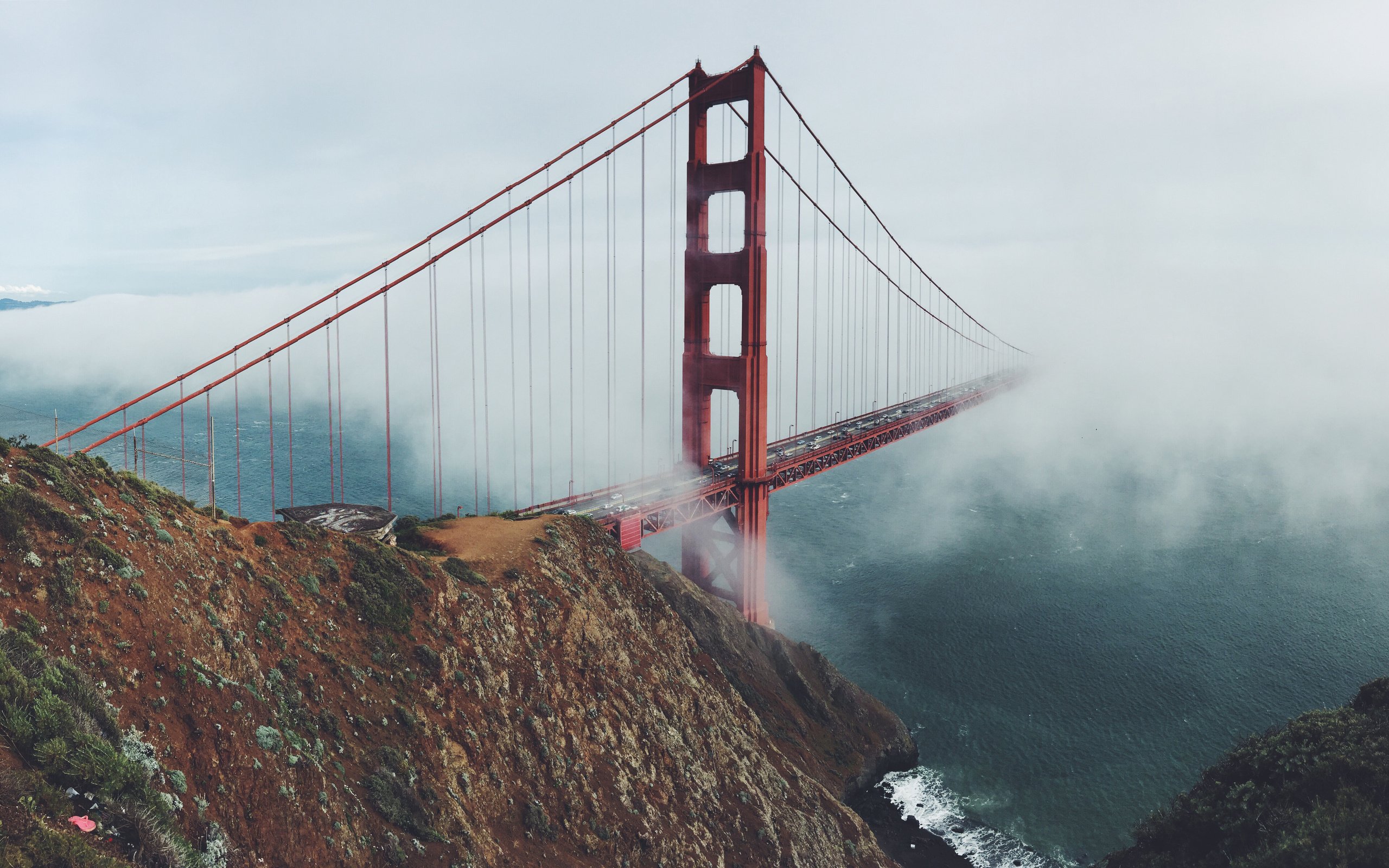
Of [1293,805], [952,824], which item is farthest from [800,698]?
[1293,805]

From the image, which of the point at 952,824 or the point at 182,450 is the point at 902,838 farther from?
the point at 182,450

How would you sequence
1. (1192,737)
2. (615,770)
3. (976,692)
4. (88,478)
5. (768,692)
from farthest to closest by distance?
1. (976,692)
2. (1192,737)
3. (768,692)
4. (615,770)
5. (88,478)

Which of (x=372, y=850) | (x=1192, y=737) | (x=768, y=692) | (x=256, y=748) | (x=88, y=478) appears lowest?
(x=1192, y=737)

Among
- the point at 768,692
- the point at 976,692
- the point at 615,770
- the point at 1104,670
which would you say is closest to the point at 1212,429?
the point at 1104,670

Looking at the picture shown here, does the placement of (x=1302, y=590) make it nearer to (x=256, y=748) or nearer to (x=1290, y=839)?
(x=1290, y=839)

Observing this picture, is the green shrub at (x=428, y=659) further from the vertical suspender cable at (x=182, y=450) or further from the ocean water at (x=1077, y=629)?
the ocean water at (x=1077, y=629)

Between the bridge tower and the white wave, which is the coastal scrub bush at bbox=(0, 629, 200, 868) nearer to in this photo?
the bridge tower
